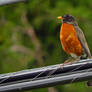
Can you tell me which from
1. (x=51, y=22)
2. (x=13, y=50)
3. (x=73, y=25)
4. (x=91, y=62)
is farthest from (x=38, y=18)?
(x=91, y=62)

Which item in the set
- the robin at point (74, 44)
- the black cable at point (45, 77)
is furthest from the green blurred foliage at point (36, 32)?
the black cable at point (45, 77)

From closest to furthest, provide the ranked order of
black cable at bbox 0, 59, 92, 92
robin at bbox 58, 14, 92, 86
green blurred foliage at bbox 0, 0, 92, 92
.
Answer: black cable at bbox 0, 59, 92, 92
robin at bbox 58, 14, 92, 86
green blurred foliage at bbox 0, 0, 92, 92

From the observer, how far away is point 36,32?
1353cm

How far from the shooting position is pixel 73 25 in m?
8.16

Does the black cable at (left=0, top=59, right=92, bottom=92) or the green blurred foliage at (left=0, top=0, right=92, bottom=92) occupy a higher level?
the black cable at (left=0, top=59, right=92, bottom=92)

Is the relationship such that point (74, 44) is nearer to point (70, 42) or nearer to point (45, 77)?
point (70, 42)

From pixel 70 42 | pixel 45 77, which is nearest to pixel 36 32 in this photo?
pixel 70 42

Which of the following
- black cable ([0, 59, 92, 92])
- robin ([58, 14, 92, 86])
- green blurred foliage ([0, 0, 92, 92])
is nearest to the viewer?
black cable ([0, 59, 92, 92])

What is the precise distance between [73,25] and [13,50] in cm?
351

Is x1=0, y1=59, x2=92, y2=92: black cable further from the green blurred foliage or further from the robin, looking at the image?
the green blurred foliage

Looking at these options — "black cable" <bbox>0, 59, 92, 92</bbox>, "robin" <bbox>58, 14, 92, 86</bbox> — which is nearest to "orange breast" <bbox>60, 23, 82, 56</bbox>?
"robin" <bbox>58, 14, 92, 86</bbox>

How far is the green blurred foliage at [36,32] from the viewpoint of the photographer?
1093 centimetres

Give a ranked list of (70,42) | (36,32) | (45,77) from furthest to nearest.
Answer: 1. (36,32)
2. (70,42)
3. (45,77)

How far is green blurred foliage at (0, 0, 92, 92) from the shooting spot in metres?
10.9
